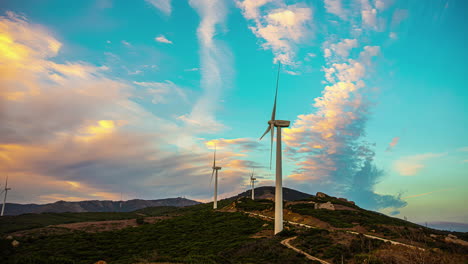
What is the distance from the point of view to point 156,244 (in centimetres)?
8212

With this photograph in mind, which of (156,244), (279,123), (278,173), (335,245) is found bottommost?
(156,244)

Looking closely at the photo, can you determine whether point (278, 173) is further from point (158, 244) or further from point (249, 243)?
point (158, 244)

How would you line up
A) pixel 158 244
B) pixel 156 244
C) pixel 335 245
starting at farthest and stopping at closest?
pixel 156 244 < pixel 158 244 < pixel 335 245

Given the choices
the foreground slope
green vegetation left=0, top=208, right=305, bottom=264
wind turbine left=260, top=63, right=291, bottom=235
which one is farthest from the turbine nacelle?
green vegetation left=0, top=208, right=305, bottom=264

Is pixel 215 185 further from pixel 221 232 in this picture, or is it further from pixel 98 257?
pixel 98 257

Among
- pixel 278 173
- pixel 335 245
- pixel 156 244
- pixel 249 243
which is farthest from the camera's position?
pixel 156 244

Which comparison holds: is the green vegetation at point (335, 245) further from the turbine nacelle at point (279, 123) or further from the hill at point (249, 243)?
the turbine nacelle at point (279, 123)

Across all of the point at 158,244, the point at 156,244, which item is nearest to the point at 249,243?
the point at 158,244

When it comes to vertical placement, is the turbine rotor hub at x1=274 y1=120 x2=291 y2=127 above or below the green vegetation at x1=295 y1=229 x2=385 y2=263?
above

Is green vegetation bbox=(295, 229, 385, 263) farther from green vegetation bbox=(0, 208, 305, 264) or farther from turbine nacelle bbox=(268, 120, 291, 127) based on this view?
turbine nacelle bbox=(268, 120, 291, 127)

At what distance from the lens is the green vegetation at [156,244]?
57.4m

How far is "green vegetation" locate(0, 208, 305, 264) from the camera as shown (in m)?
57.4

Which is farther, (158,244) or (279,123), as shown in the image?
(158,244)

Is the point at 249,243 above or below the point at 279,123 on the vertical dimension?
below
